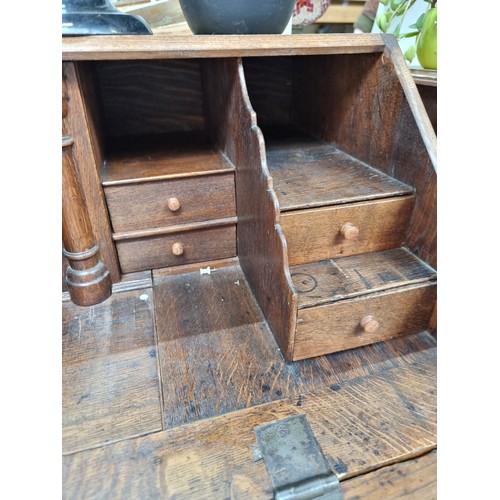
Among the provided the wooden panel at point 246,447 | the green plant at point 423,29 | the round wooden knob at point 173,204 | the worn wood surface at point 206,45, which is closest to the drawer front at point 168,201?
the round wooden knob at point 173,204

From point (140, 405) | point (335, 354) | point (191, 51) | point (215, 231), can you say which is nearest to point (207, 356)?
point (140, 405)

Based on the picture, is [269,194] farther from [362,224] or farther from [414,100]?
[414,100]

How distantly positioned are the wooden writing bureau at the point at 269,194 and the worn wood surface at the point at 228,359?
0.02 metres

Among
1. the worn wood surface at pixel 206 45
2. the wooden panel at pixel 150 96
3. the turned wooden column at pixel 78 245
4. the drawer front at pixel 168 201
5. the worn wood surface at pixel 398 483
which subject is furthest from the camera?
the wooden panel at pixel 150 96

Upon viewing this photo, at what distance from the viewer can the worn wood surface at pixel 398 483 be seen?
1.59 ft

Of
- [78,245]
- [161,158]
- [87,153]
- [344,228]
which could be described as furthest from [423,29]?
[78,245]

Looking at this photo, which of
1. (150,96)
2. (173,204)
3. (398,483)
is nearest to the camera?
(398,483)

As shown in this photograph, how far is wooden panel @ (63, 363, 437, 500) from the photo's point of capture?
49cm

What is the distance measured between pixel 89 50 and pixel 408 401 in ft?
2.69

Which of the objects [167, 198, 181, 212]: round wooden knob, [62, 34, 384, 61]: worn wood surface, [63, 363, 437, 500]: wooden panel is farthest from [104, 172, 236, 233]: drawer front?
[63, 363, 437, 500]: wooden panel

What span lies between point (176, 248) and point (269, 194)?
0.38 metres

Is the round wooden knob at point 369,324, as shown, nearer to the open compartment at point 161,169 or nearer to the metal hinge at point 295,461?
the metal hinge at point 295,461

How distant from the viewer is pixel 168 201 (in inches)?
34.3

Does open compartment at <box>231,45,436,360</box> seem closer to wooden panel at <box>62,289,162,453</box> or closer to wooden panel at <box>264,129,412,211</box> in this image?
wooden panel at <box>264,129,412,211</box>
